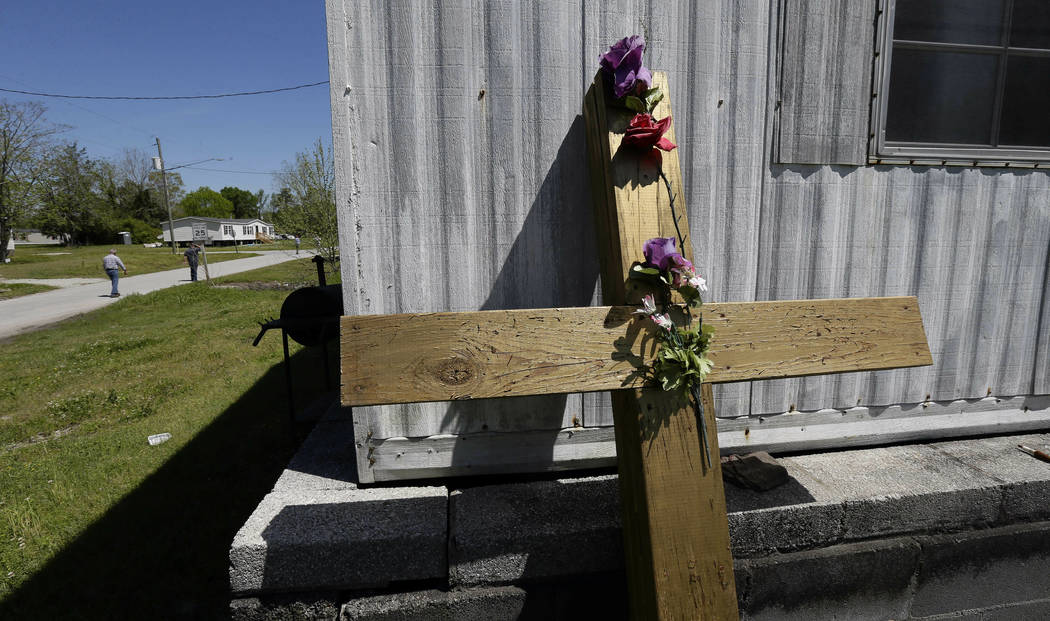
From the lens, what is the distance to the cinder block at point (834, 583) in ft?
7.09

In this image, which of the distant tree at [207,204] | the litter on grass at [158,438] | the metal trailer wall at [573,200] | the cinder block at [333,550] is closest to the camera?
the cinder block at [333,550]

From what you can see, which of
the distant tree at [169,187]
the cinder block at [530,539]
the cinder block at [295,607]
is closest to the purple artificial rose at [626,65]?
the cinder block at [530,539]

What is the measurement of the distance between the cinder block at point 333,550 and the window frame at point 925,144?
248cm

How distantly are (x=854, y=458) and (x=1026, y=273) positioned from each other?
1.23m

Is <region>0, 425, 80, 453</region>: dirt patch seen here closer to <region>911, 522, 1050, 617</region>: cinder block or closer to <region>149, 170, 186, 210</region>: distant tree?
<region>911, 522, 1050, 617</region>: cinder block

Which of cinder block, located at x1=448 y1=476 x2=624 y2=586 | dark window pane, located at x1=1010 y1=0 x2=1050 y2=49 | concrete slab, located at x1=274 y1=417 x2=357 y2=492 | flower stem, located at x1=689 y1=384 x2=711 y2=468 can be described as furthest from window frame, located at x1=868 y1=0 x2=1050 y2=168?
concrete slab, located at x1=274 y1=417 x2=357 y2=492

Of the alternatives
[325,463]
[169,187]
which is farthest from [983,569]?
[169,187]

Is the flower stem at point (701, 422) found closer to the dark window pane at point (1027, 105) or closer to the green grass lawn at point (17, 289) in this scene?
the dark window pane at point (1027, 105)

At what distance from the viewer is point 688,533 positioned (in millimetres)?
1525

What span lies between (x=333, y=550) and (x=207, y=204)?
337 feet

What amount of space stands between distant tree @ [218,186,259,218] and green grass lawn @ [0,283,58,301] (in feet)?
273

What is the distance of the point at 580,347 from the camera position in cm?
151

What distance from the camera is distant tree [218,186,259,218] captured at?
93.9 m

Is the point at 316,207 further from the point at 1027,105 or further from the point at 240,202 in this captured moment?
the point at 240,202
